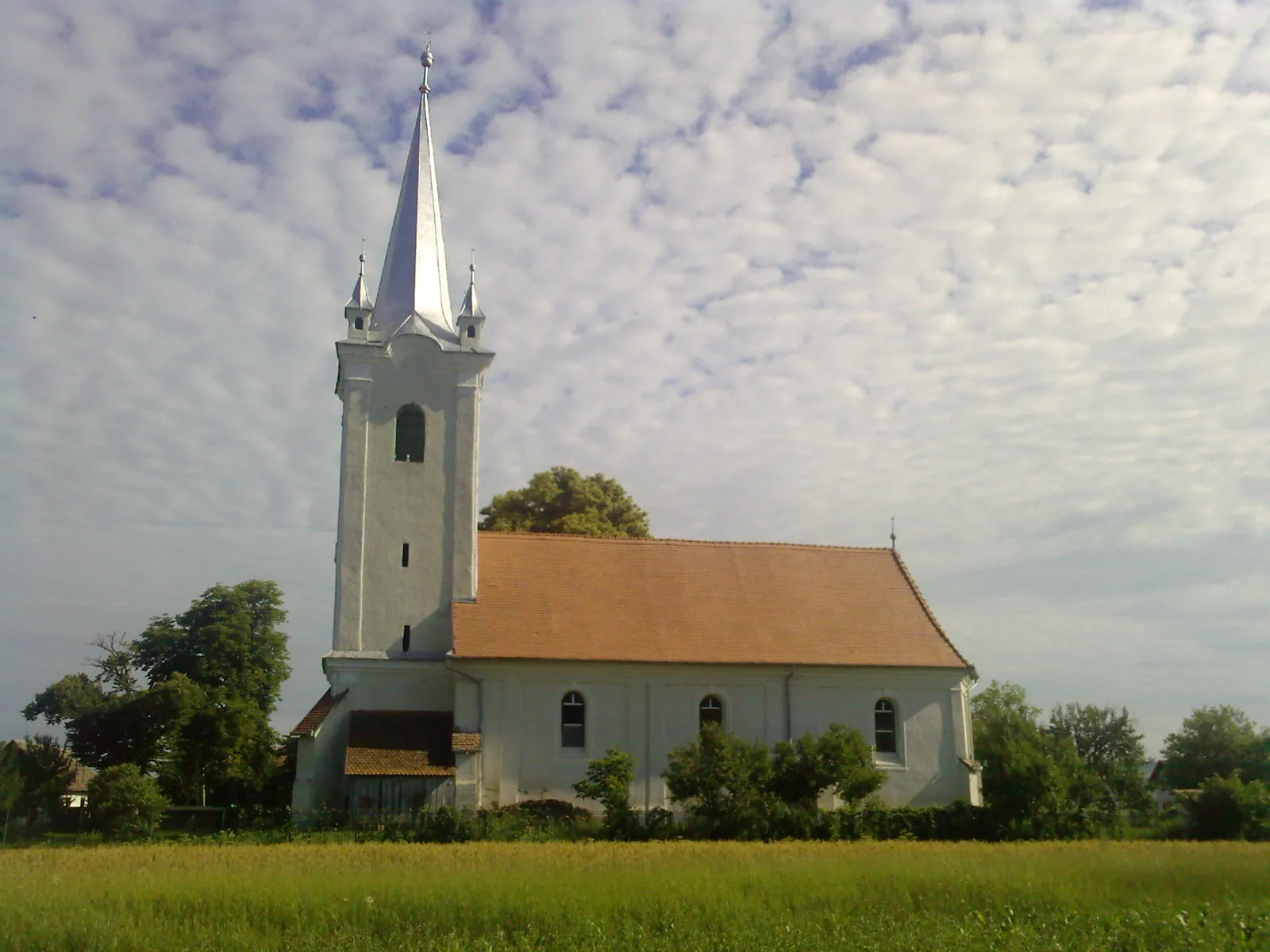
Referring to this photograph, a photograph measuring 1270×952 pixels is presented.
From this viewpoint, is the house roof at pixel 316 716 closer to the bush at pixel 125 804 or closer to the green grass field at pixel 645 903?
the bush at pixel 125 804

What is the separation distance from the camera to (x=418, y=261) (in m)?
36.1

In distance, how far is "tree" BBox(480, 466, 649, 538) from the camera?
45.3 meters

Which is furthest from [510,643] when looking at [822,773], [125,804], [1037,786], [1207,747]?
[1207,747]

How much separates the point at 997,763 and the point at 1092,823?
8.56 ft

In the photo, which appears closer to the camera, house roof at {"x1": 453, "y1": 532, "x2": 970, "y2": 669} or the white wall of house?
the white wall of house

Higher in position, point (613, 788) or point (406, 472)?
point (406, 472)

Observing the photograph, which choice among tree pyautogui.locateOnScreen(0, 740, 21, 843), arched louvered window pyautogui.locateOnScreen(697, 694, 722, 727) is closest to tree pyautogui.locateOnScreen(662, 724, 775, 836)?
arched louvered window pyautogui.locateOnScreen(697, 694, 722, 727)

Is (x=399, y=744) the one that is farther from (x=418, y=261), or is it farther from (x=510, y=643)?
(x=418, y=261)

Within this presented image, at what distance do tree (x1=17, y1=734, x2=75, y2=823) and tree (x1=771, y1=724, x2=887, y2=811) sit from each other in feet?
75.3

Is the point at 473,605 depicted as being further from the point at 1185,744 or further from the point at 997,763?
the point at 1185,744

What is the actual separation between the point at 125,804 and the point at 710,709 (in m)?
15.8

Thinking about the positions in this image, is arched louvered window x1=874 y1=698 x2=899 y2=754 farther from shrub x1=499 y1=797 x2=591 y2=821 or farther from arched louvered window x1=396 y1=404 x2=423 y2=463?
arched louvered window x1=396 y1=404 x2=423 y2=463

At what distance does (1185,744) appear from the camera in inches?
2135

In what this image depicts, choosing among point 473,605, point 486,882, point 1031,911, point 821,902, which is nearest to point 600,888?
point 486,882
